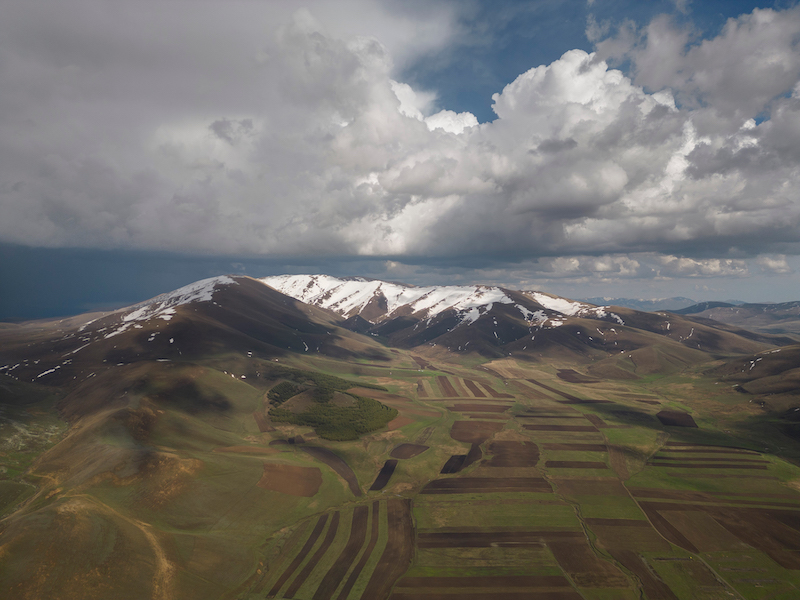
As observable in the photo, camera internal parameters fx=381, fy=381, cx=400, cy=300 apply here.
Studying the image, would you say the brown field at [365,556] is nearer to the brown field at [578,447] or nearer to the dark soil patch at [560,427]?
the brown field at [578,447]

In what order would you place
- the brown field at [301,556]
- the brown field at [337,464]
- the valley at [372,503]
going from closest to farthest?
the valley at [372,503]
the brown field at [301,556]
the brown field at [337,464]

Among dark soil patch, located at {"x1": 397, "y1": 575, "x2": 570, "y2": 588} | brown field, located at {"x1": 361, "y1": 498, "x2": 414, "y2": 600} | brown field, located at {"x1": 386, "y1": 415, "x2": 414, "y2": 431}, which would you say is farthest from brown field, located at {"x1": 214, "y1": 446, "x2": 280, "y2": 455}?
dark soil patch, located at {"x1": 397, "y1": 575, "x2": 570, "y2": 588}

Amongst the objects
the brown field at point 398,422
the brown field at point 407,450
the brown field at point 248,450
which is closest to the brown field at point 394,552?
the brown field at point 407,450

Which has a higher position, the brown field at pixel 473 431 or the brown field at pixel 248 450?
the brown field at pixel 248 450

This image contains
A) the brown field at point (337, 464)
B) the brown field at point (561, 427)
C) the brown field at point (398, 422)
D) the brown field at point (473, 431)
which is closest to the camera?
the brown field at point (337, 464)

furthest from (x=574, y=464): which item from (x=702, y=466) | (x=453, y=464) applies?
(x=702, y=466)

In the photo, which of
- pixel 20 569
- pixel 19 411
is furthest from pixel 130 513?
pixel 19 411
